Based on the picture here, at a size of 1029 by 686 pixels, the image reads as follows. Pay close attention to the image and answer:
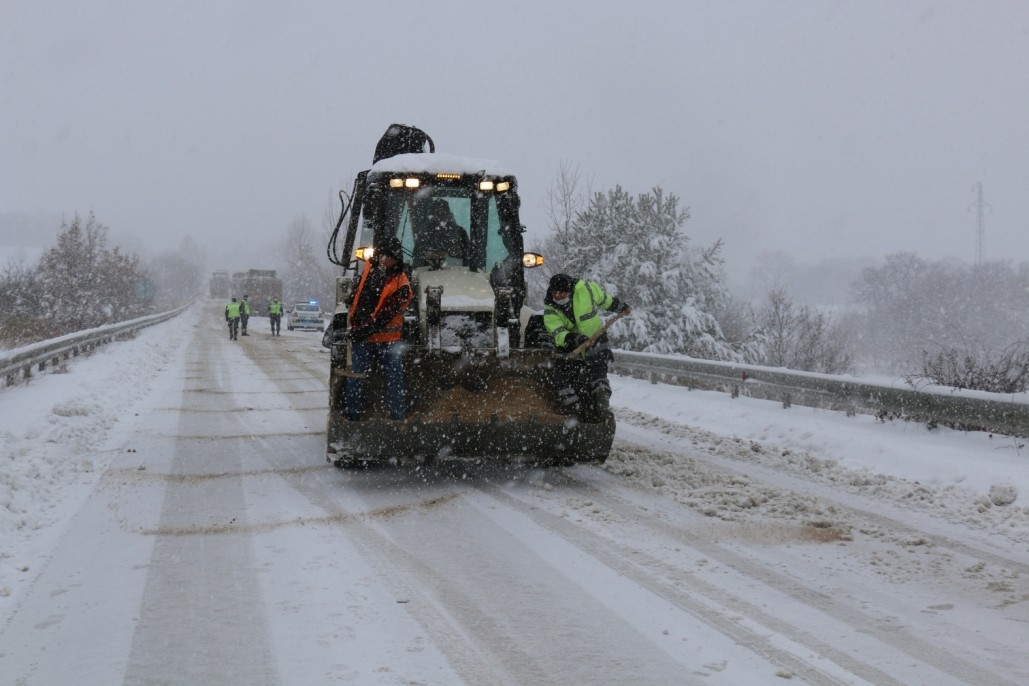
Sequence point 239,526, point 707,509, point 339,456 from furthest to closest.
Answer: point 339,456, point 707,509, point 239,526

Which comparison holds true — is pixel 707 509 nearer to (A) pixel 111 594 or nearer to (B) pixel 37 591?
(A) pixel 111 594

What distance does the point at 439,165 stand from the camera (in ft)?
24.8

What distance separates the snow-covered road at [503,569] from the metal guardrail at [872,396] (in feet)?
1.04

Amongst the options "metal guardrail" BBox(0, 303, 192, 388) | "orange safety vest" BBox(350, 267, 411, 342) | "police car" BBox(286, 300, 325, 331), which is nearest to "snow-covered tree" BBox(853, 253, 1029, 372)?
"police car" BBox(286, 300, 325, 331)

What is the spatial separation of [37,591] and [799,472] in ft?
19.7

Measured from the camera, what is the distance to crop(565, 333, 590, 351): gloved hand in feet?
23.5

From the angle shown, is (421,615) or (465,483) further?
(465,483)

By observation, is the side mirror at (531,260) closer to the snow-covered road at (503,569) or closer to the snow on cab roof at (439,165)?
the snow on cab roof at (439,165)

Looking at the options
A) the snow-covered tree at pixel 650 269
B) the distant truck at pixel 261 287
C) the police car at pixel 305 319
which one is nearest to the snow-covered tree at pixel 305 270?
the distant truck at pixel 261 287

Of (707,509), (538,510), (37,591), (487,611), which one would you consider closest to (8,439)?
(37,591)

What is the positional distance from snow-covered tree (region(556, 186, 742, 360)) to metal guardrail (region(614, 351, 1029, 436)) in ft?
43.2

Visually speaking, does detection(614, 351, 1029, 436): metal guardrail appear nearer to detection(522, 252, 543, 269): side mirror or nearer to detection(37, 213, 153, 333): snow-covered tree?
detection(522, 252, 543, 269): side mirror

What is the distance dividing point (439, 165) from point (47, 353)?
A: 943cm

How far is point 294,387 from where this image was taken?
46.6 feet
